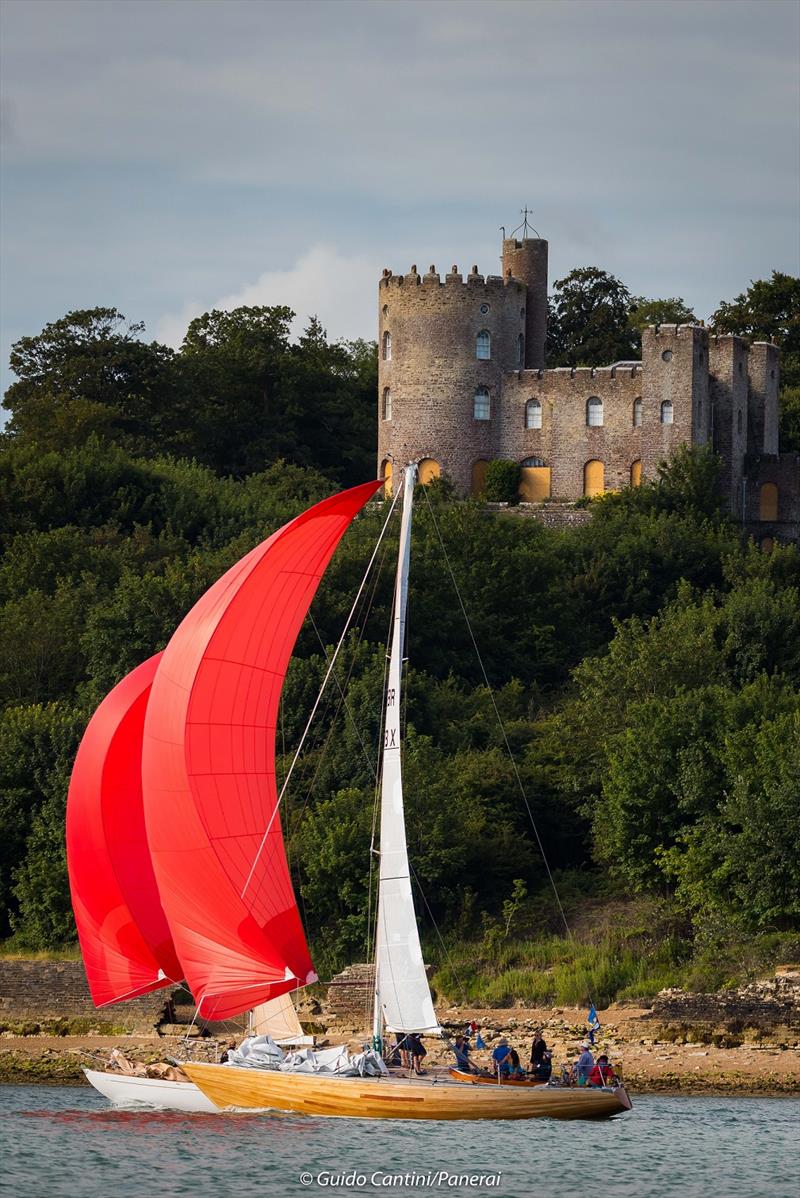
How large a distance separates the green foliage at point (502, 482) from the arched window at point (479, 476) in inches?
15.2

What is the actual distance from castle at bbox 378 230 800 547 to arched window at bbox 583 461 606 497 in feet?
0.11

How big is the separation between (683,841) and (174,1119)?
45.6ft

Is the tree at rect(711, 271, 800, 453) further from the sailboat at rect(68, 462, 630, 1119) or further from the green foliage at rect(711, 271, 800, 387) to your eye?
the sailboat at rect(68, 462, 630, 1119)

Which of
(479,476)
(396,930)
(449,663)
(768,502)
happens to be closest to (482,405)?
(479,476)

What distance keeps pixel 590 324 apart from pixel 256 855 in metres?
64.8

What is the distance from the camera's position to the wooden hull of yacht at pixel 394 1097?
95.8ft

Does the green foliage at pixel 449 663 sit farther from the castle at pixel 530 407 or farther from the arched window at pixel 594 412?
the arched window at pixel 594 412

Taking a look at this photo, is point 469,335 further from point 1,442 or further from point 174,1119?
point 174,1119

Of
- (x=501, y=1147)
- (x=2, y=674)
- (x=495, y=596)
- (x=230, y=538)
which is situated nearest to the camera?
(x=501, y=1147)

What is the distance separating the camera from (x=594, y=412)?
75.4 metres

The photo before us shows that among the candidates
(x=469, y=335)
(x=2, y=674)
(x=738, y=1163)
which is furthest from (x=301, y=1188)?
(x=469, y=335)

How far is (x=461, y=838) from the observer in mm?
44188

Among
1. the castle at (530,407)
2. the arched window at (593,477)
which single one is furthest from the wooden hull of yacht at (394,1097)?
the arched window at (593,477)

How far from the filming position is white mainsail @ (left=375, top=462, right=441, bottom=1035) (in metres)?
29.6
